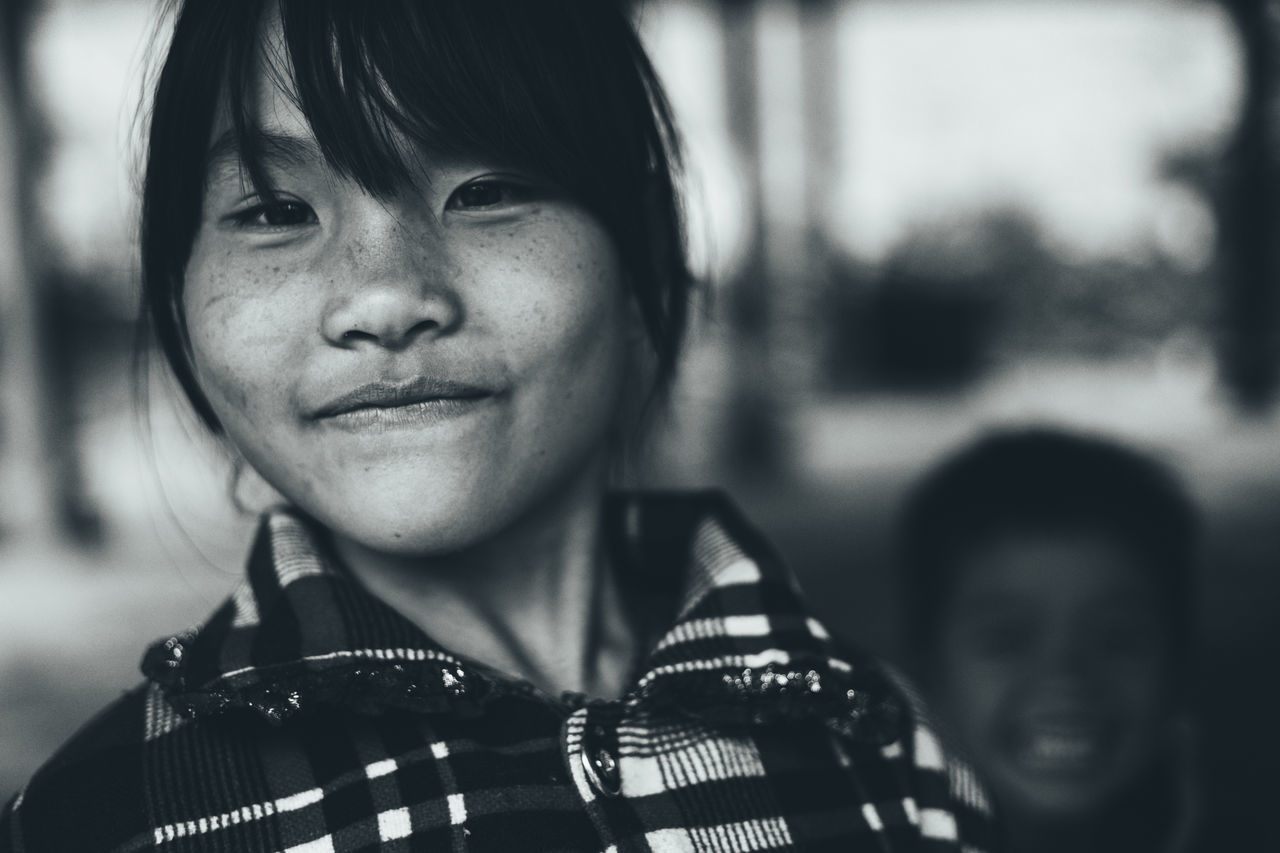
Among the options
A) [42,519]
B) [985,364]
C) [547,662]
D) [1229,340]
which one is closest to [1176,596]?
[547,662]

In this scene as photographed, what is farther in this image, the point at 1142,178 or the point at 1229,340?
the point at 1142,178

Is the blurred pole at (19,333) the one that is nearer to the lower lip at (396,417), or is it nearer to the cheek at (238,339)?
the cheek at (238,339)

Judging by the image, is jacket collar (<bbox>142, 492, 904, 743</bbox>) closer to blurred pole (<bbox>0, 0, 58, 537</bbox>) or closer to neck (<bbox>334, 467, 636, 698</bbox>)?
neck (<bbox>334, 467, 636, 698</bbox>)

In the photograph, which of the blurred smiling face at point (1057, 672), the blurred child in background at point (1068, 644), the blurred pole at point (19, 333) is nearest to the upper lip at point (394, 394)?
the blurred child in background at point (1068, 644)

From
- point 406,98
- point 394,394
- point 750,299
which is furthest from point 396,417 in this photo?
point 750,299

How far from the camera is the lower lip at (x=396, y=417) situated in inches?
37.4

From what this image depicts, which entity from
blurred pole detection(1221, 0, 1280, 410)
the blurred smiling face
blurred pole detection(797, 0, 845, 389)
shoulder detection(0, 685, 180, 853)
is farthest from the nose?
blurred pole detection(1221, 0, 1280, 410)

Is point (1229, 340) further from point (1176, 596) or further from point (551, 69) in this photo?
point (551, 69)

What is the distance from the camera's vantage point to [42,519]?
18.8ft

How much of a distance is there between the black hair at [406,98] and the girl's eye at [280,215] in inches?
0.9

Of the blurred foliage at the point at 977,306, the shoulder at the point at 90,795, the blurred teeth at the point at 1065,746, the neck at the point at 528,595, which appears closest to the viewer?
the shoulder at the point at 90,795

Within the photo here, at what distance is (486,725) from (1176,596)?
1.66m

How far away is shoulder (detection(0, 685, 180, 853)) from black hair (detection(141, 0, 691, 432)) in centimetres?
34

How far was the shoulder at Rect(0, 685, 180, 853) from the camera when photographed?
0.88 meters
